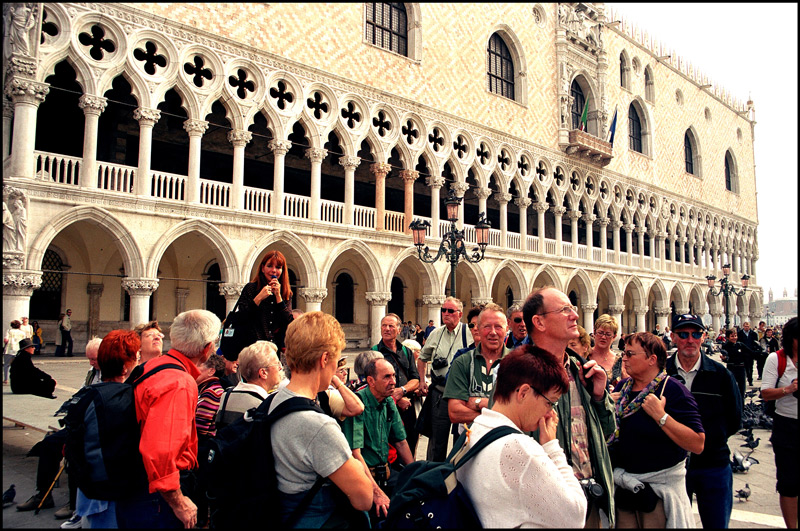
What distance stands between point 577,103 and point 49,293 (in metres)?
19.5

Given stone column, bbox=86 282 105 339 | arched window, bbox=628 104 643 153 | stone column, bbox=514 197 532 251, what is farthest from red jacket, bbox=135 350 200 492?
arched window, bbox=628 104 643 153

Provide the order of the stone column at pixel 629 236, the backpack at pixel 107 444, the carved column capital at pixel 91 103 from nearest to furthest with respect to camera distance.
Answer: the backpack at pixel 107 444 → the carved column capital at pixel 91 103 → the stone column at pixel 629 236

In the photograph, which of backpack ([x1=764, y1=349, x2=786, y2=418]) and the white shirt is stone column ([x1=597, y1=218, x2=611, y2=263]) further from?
the white shirt

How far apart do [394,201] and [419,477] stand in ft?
58.7

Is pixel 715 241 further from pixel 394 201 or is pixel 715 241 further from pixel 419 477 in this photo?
pixel 419 477

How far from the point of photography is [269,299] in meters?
4.10

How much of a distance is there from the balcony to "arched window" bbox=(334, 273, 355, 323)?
9.46 meters

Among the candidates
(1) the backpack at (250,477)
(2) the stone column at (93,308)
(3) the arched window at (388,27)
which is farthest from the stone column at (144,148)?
(1) the backpack at (250,477)

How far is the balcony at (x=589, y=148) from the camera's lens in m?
20.8

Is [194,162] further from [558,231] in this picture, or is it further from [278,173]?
[558,231]

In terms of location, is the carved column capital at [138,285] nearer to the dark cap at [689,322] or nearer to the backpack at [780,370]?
the dark cap at [689,322]

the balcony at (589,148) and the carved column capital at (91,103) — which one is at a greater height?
the balcony at (589,148)

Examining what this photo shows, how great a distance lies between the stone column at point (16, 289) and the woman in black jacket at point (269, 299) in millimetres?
8016

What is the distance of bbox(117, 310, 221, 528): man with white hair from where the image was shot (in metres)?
2.35
